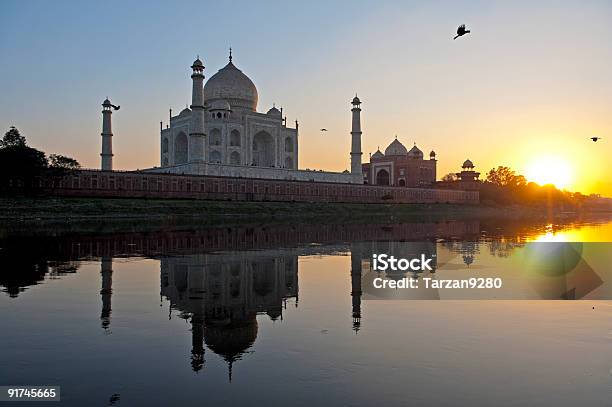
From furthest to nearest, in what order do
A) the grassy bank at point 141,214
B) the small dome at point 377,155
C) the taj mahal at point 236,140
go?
the small dome at point 377,155 → the taj mahal at point 236,140 → the grassy bank at point 141,214

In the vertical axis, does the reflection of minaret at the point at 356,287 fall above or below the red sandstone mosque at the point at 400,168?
below

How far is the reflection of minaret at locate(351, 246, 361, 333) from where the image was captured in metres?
7.32

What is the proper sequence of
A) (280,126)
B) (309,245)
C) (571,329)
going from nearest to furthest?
(571,329)
(309,245)
(280,126)

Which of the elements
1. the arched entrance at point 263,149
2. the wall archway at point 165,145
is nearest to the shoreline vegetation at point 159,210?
the arched entrance at point 263,149

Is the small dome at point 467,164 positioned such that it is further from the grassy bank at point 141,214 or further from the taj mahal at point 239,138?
the grassy bank at point 141,214

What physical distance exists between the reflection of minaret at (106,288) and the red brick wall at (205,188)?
96.3 ft

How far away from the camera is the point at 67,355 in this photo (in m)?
5.63

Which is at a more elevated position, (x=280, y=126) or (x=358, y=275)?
(x=280, y=126)

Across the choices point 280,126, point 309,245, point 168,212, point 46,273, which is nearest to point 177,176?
point 168,212

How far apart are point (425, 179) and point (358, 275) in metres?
74.7

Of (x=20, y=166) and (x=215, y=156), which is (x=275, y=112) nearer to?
(x=215, y=156)

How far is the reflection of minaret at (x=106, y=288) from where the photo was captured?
737 cm

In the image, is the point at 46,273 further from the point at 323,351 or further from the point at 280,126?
the point at 280,126

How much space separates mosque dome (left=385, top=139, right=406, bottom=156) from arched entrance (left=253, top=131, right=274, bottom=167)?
26.3 metres
